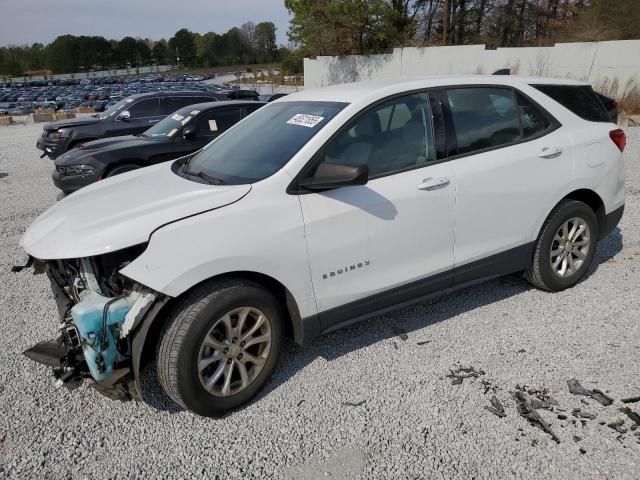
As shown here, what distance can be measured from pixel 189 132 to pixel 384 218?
545 cm

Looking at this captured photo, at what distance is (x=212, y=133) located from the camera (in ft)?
26.3

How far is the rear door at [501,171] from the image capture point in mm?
3391

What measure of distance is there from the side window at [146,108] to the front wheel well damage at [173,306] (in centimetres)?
871

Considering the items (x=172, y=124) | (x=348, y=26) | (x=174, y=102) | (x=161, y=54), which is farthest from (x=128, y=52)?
(x=172, y=124)

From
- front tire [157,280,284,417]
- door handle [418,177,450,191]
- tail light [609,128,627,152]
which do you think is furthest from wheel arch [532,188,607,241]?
front tire [157,280,284,417]

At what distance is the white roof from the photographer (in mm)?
3236

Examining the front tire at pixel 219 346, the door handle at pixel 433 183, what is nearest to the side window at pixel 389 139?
the door handle at pixel 433 183

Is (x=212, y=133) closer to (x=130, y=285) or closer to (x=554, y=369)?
(x=130, y=285)

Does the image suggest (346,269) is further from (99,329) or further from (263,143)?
(99,329)

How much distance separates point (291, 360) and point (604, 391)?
76.3 inches

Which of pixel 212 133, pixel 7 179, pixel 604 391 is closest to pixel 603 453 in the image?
pixel 604 391

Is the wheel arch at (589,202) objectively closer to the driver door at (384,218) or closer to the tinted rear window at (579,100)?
the tinted rear window at (579,100)

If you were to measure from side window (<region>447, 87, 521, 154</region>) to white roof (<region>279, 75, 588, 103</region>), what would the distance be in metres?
0.09

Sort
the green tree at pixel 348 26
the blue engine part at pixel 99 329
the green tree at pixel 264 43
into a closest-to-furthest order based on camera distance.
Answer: the blue engine part at pixel 99 329, the green tree at pixel 348 26, the green tree at pixel 264 43
